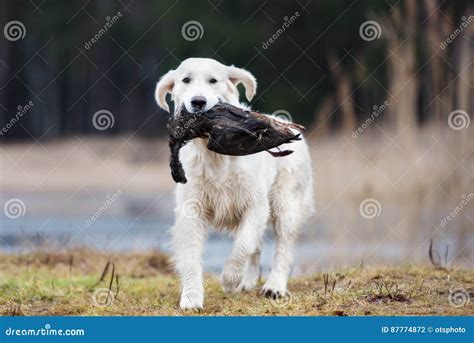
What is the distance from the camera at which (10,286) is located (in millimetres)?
7832

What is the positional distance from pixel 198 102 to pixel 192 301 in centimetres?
146

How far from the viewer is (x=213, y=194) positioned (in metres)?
6.96

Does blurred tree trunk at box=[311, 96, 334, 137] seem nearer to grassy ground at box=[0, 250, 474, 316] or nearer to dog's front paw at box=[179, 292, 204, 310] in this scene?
grassy ground at box=[0, 250, 474, 316]

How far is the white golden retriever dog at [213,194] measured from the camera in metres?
6.73

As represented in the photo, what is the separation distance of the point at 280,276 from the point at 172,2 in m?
17.5

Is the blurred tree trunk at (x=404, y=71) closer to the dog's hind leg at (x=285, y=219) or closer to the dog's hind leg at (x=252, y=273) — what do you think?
the dog's hind leg at (x=285, y=219)

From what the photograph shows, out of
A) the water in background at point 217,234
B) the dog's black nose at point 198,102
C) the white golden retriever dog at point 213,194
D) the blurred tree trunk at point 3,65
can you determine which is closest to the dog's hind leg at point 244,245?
the white golden retriever dog at point 213,194

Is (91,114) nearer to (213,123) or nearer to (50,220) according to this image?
(50,220)

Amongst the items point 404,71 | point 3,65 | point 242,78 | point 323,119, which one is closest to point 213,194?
point 242,78

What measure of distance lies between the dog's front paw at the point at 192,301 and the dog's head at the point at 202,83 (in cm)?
136

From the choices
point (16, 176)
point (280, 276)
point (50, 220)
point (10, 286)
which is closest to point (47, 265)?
point (10, 286)

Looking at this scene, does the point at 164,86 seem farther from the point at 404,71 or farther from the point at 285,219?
the point at 404,71

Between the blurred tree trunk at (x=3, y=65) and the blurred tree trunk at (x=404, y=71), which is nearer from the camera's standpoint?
the blurred tree trunk at (x=404, y=71)

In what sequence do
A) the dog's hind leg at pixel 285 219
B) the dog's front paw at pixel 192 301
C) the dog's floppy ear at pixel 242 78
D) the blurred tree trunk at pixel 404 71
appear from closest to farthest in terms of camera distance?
the dog's front paw at pixel 192 301 < the dog's floppy ear at pixel 242 78 < the dog's hind leg at pixel 285 219 < the blurred tree trunk at pixel 404 71
